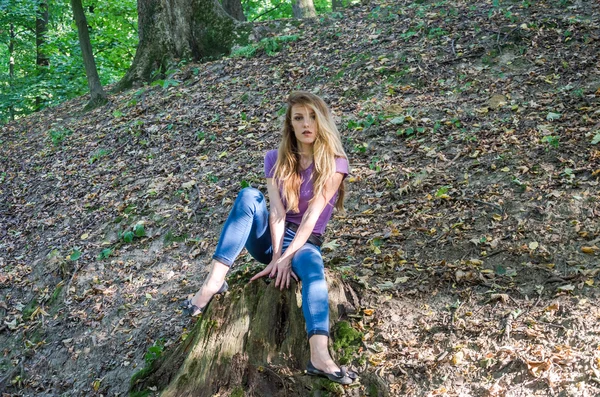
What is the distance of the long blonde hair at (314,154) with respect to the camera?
382cm

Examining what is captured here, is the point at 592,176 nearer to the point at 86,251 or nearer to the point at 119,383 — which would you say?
the point at 119,383

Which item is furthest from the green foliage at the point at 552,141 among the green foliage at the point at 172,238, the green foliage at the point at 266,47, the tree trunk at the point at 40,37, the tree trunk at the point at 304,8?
the tree trunk at the point at 40,37

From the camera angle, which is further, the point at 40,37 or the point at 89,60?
the point at 40,37

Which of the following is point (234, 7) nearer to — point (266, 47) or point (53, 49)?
point (266, 47)

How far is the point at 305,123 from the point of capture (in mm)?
3869

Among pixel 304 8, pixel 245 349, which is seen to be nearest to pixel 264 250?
pixel 245 349

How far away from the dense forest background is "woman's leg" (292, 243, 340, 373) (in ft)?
41.8

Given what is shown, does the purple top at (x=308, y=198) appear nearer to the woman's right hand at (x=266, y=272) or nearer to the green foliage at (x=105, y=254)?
the woman's right hand at (x=266, y=272)

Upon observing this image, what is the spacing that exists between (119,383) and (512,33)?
6624mm

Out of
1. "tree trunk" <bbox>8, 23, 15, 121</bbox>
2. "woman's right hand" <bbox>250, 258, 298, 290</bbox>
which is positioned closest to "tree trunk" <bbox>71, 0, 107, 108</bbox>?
"tree trunk" <bbox>8, 23, 15, 121</bbox>

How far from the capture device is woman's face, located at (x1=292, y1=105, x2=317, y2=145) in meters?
3.87

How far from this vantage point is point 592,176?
4.80 metres

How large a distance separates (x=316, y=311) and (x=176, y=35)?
850 centimetres

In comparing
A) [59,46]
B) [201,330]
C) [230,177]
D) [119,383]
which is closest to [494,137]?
[230,177]
